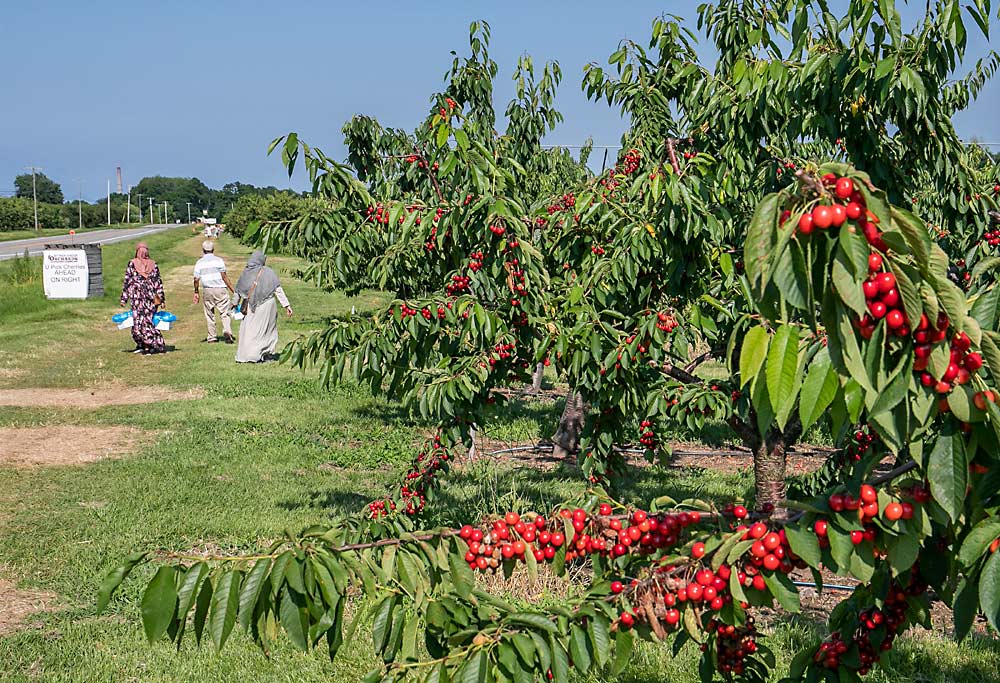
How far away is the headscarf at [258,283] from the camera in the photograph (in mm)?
13070

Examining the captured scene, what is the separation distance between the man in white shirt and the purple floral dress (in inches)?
33.1

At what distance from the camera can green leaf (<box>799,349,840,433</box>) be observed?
142cm

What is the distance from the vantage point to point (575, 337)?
4.00m

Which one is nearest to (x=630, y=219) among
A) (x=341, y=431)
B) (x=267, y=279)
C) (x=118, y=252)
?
(x=341, y=431)

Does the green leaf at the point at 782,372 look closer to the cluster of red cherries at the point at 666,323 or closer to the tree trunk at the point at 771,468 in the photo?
the cluster of red cherries at the point at 666,323

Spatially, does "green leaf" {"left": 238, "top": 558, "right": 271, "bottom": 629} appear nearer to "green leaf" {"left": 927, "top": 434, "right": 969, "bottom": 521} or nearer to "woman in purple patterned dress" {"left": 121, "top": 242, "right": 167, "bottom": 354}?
"green leaf" {"left": 927, "top": 434, "right": 969, "bottom": 521}

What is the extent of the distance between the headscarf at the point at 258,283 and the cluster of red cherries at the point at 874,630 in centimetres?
1169

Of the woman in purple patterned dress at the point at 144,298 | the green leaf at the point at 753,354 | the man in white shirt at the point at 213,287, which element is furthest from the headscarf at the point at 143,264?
the green leaf at the point at 753,354

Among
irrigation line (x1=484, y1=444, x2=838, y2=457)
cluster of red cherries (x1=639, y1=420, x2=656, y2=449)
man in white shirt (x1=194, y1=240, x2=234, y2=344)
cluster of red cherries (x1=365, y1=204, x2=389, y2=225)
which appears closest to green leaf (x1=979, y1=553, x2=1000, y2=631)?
cluster of red cherries (x1=365, y1=204, x2=389, y2=225)

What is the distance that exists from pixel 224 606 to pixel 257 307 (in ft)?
39.3

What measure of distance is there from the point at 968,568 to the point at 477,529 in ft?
3.22

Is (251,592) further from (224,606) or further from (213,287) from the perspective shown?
(213,287)

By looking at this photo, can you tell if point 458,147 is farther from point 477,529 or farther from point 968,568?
point 968,568

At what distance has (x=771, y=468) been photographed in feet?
19.1
